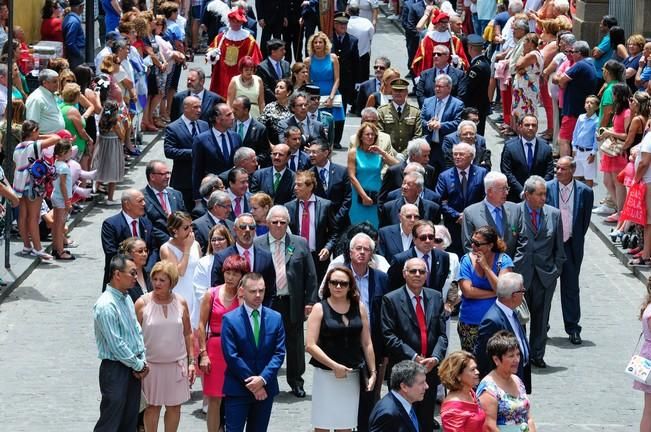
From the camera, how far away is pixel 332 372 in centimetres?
1420

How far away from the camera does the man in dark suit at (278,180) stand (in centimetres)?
1839

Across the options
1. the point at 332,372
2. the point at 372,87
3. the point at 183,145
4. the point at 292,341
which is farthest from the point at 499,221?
the point at 372,87

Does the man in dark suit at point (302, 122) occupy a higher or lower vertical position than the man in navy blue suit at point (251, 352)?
higher

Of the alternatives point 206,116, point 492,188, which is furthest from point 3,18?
point 492,188

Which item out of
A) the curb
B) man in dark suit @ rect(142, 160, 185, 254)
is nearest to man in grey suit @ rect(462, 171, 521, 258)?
man in dark suit @ rect(142, 160, 185, 254)

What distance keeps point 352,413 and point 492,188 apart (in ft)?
12.1

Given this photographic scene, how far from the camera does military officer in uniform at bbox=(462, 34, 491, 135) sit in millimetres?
24953

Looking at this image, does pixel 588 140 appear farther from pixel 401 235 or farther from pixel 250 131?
pixel 401 235

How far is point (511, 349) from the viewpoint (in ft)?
42.5

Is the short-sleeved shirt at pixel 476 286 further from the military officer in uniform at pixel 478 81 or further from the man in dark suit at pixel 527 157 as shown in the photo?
the military officer in uniform at pixel 478 81

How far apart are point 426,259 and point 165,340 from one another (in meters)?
2.71

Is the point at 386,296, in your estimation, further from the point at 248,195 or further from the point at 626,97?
the point at 626,97

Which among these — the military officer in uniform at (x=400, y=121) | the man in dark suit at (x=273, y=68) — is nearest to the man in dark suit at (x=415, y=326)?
the military officer in uniform at (x=400, y=121)

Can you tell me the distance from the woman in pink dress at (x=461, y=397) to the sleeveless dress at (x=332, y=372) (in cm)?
149
